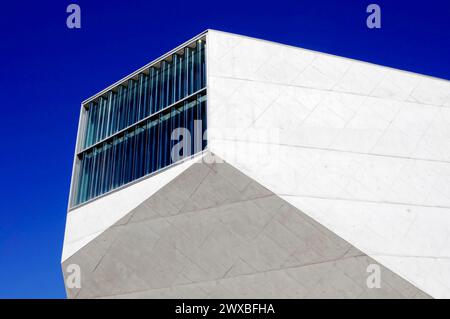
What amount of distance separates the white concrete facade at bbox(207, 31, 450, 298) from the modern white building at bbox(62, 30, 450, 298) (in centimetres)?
5

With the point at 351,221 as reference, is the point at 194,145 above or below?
above

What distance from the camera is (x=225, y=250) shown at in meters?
17.0

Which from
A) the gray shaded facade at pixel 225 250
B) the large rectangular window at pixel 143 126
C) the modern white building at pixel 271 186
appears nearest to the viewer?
the gray shaded facade at pixel 225 250

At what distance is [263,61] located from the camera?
19.1m

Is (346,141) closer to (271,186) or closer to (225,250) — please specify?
(271,186)

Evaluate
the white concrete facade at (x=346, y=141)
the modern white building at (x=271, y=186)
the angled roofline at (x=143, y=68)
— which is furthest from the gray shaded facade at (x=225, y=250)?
the angled roofline at (x=143, y=68)

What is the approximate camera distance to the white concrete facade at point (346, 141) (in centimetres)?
1636

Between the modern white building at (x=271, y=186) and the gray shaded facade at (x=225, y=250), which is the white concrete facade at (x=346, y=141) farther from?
the gray shaded facade at (x=225, y=250)

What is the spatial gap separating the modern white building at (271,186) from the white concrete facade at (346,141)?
46 millimetres

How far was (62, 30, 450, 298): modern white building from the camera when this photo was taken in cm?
1605

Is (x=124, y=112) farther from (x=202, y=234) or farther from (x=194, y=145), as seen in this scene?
(x=202, y=234)

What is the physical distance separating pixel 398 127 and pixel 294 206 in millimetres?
5770

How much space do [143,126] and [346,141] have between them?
27.6 feet
